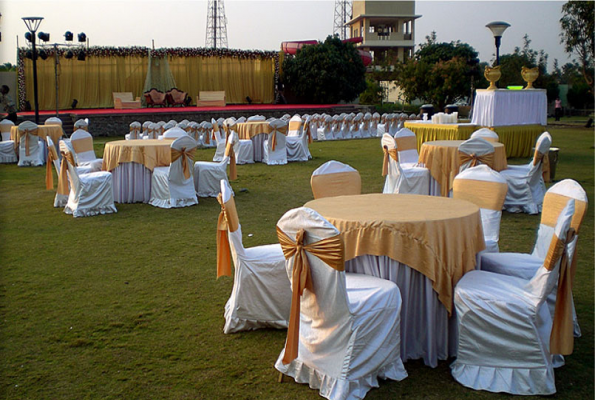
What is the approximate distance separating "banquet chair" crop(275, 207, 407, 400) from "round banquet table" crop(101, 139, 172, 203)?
18.6ft

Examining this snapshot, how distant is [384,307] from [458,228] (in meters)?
0.67

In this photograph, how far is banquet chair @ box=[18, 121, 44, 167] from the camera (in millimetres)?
12570

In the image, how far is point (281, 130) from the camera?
1225 centimetres

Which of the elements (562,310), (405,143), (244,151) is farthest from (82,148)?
(562,310)

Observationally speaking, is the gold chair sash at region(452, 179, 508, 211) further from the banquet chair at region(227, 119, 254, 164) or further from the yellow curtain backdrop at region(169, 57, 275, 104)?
the yellow curtain backdrop at region(169, 57, 275, 104)

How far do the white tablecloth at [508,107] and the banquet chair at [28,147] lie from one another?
986 centimetres

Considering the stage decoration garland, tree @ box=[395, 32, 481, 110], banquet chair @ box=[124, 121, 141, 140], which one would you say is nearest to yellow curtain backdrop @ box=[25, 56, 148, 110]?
the stage decoration garland

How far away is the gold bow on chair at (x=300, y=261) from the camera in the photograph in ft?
8.54

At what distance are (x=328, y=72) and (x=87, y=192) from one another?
21.3 metres

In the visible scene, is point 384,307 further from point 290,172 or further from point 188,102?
point 188,102

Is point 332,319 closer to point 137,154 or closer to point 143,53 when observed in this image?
point 137,154

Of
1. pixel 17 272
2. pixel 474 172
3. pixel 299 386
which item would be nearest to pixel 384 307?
pixel 299 386

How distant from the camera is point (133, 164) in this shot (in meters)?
8.16

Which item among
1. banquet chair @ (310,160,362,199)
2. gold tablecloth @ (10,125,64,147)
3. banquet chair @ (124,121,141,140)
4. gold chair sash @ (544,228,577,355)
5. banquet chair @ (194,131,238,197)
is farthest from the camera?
banquet chair @ (124,121,141,140)
